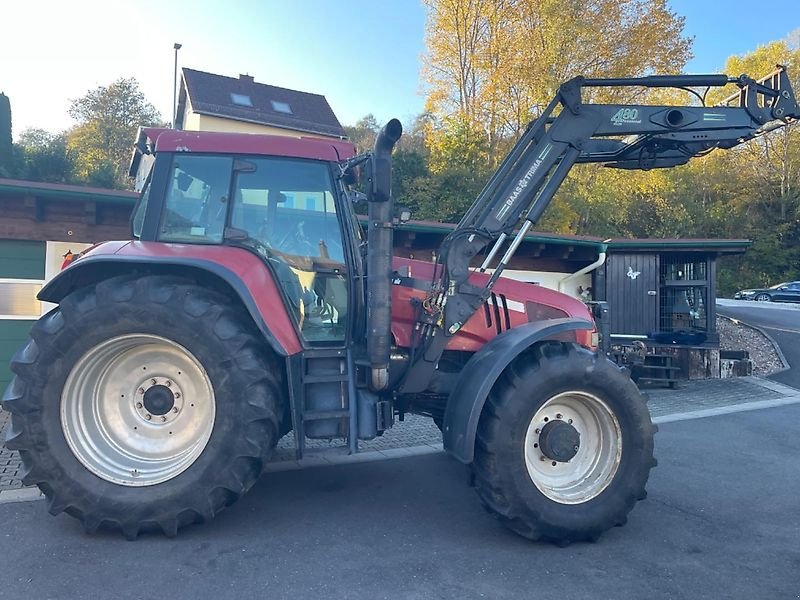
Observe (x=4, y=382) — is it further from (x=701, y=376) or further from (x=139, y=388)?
(x=701, y=376)

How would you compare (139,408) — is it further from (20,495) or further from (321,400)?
(20,495)

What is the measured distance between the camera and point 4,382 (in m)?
8.50

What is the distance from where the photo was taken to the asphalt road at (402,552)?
327cm

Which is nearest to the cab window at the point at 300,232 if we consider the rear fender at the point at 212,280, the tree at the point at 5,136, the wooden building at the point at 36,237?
the rear fender at the point at 212,280

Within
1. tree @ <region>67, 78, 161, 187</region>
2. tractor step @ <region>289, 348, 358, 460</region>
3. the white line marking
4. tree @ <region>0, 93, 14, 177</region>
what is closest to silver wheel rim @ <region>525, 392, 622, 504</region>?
tractor step @ <region>289, 348, 358, 460</region>

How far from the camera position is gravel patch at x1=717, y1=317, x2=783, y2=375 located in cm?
1300

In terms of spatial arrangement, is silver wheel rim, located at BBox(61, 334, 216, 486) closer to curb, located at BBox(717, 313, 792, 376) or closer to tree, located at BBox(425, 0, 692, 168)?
curb, located at BBox(717, 313, 792, 376)

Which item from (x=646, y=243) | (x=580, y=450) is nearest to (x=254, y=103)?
(x=646, y=243)

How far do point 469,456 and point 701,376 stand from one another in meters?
10.2

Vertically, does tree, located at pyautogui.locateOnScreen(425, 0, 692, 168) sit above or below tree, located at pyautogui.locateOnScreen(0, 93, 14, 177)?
above

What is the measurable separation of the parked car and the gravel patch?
634 inches

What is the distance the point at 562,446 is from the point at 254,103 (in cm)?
2793

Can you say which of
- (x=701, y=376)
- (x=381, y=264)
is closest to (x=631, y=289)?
(x=701, y=376)

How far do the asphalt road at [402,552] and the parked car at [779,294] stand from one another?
29.3 metres
